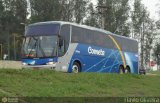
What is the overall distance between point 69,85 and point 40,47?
10.0 metres

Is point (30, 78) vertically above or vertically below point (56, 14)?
below

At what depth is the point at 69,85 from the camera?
52.6 ft

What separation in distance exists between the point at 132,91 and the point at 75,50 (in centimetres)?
972

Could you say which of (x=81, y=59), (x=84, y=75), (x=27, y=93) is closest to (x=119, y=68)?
(x=81, y=59)

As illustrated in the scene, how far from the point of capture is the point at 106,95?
15.4 metres

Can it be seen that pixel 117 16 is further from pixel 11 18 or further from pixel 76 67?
pixel 76 67

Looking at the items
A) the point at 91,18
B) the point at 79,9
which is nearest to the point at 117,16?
the point at 91,18

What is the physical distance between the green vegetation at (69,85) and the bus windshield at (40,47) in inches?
232

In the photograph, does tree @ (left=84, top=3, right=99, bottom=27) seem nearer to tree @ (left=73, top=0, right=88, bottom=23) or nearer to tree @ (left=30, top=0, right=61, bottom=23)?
tree @ (left=73, top=0, right=88, bottom=23)

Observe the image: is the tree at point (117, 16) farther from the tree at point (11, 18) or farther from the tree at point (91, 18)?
the tree at point (11, 18)

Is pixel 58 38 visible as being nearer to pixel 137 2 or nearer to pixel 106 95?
pixel 106 95

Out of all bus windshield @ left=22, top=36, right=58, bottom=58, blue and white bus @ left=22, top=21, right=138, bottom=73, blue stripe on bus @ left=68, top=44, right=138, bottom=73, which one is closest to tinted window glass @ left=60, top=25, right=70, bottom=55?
blue and white bus @ left=22, top=21, right=138, bottom=73

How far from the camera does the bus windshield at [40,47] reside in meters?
25.5

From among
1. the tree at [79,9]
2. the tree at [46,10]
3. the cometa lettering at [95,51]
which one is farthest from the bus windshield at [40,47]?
the tree at [79,9]
